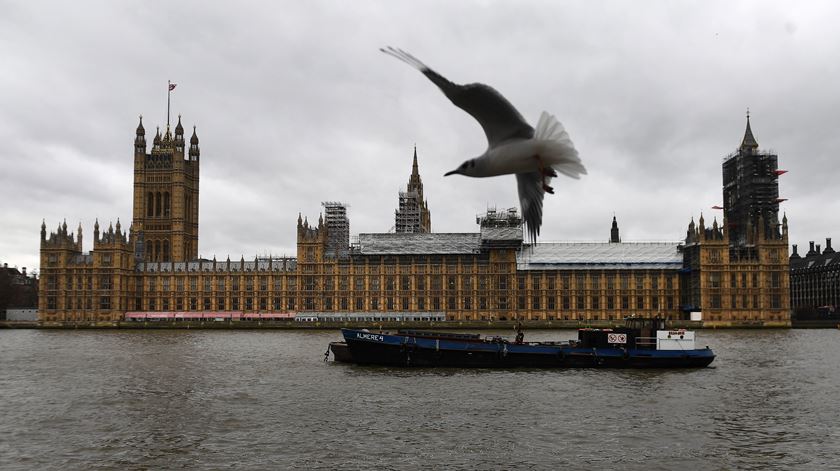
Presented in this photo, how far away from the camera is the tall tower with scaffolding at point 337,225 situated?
509 ft

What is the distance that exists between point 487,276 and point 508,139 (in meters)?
139

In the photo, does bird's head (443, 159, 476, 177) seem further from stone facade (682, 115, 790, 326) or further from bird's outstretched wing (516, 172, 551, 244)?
stone facade (682, 115, 790, 326)

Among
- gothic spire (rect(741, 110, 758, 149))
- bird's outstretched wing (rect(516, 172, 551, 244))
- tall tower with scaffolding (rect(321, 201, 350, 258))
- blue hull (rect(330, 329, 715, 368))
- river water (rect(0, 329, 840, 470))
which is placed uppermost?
gothic spire (rect(741, 110, 758, 149))

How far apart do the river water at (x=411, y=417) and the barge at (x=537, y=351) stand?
2299mm

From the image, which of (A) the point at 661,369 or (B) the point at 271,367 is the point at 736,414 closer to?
(A) the point at 661,369

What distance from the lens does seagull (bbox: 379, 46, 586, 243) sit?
711 cm

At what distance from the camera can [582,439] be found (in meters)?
33.1

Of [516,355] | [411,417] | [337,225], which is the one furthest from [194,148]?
[411,417]

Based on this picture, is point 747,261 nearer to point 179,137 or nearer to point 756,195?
point 756,195

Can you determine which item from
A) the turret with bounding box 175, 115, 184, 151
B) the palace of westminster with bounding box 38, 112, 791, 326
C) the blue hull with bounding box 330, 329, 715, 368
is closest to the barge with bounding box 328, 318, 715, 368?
the blue hull with bounding box 330, 329, 715, 368

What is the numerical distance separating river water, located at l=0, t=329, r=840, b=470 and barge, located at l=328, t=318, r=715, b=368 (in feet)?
7.54

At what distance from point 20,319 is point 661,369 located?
5032 inches

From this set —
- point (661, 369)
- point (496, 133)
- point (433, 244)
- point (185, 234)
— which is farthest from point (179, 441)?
point (185, 234)

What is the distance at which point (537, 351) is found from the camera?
61.6 meters
